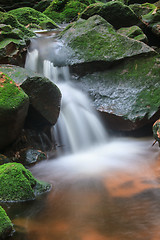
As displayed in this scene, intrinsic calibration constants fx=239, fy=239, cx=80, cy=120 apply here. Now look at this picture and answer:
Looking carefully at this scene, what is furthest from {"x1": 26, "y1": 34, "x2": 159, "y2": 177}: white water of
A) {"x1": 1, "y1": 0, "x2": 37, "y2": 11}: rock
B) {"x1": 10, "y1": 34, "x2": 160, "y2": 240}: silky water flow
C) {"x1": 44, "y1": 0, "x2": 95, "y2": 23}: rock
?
{"x1": 1, "y1": 0, "x2": 37, "y2": 11}: rock

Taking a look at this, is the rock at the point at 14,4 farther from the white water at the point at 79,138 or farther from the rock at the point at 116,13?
the white water at the point at 79,138

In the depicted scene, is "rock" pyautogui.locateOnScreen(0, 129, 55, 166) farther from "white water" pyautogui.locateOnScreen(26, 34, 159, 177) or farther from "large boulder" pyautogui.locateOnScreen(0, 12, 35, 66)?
"large boulder" pyautogui.locateOnScreen(0, 12, 35, 66)

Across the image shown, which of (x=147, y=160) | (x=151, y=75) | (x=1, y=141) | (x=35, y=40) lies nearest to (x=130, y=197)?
(x=147, y=160)

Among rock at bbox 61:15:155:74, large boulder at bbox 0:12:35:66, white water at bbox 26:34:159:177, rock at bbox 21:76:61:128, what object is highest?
large boulder at bbox 0:12:35:66

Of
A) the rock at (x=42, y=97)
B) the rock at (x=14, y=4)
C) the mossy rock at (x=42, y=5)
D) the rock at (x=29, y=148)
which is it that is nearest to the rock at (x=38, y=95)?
the rock at (x=42, y=97)

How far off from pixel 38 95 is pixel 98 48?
3035mm

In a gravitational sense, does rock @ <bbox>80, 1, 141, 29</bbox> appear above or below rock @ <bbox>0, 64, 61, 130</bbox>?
above

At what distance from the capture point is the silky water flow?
2.42 m

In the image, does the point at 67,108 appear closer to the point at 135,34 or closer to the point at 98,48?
the point at 98,48

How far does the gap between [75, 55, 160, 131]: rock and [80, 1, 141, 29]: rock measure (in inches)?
109

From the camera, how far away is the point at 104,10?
8.61m

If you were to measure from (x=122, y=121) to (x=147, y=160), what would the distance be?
177 centimetres

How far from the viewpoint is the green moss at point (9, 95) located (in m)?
4.04

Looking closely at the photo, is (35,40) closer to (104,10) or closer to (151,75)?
(104,10)
